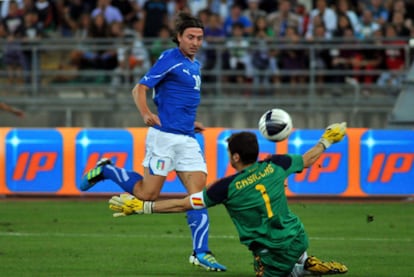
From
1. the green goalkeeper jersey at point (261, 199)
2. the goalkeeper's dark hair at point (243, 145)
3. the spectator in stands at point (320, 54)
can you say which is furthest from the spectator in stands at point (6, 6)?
the goalkeeper's dark hair at point (243, 145)

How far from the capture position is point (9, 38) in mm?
22953

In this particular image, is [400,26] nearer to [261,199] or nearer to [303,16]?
[303,16]

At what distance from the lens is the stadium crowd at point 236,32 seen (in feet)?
71.4

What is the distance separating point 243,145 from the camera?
28.3 ft

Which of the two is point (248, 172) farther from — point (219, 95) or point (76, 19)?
point (76, 19)

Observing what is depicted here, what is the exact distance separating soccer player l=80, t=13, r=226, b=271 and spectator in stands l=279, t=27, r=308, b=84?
10.6 meters

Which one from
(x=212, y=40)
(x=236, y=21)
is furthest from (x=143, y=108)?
(x=236, y=21)

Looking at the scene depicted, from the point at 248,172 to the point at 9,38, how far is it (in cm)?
1503

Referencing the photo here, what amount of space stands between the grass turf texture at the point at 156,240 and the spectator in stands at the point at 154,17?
5987 mm

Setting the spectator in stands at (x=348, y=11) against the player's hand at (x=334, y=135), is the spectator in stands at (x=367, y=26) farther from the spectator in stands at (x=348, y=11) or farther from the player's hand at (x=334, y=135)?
the player's hand at (x=334, y=135)

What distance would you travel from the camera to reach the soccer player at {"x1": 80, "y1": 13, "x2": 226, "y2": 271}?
10.9 meters

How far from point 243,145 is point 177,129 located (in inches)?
99.2

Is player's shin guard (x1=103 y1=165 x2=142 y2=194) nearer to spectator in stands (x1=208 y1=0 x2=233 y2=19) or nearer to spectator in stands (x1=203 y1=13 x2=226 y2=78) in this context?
spectator in stands (x1=203 y1=13 x2=226 y2=78)

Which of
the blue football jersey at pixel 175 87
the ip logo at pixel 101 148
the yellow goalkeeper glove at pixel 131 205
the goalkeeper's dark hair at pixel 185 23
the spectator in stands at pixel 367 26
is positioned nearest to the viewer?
the yellow goalkeeper glove at pixel 131 205
